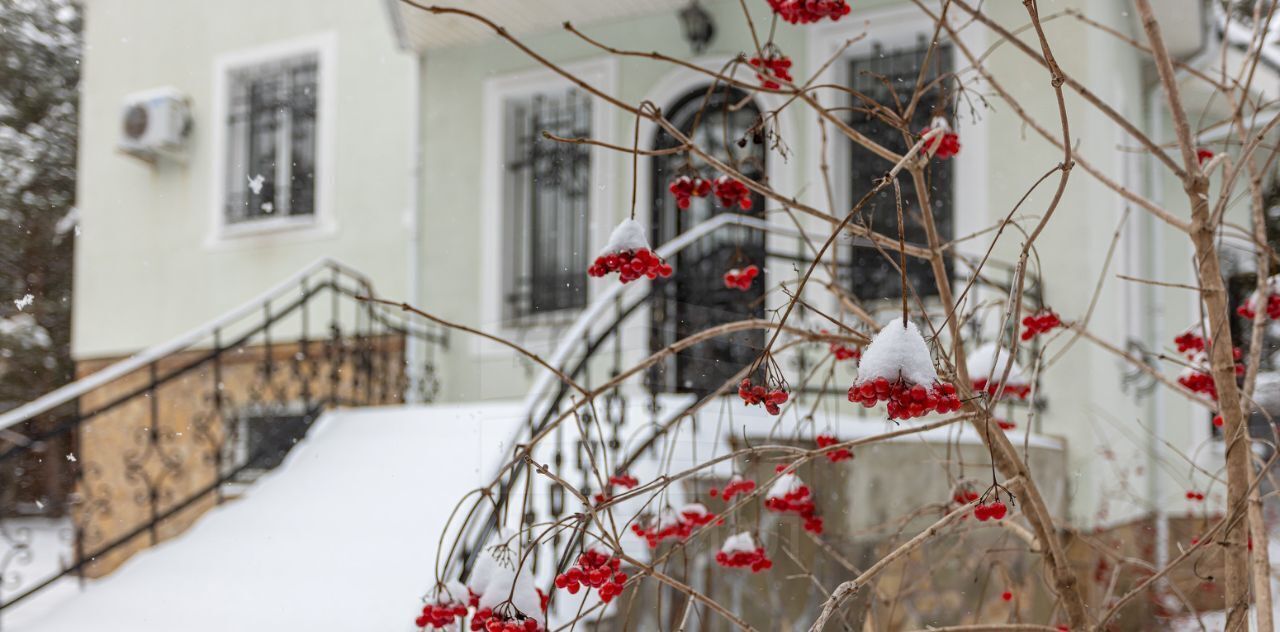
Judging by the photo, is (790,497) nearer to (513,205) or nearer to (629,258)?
(629,258)

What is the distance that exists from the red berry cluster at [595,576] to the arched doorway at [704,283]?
1.74 meters

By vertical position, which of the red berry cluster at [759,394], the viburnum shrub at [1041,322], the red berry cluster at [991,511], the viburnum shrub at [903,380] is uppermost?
the viburnum shrub at [1041,322]

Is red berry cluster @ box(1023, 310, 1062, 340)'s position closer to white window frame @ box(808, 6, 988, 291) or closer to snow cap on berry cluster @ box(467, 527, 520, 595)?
snow cap on berry cluster @ box(467, 527, 520, 595)

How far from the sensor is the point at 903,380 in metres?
1.03

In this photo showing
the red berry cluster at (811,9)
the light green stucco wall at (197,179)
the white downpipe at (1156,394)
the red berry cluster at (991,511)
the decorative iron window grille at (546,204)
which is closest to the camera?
the red berry cluster at (991,511)

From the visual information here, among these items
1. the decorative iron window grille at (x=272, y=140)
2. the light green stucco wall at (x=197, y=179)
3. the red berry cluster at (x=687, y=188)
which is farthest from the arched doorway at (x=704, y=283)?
the decorative iron window grille at (x=272, y=140)

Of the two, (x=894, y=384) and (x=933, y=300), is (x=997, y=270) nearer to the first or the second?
(x=933, y=300)

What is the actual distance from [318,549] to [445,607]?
2021 mm

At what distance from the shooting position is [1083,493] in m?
3.70

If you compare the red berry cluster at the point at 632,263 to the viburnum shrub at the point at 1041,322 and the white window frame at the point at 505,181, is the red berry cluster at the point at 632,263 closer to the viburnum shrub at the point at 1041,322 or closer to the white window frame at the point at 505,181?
the viburnum shrub at the point at 1041,322

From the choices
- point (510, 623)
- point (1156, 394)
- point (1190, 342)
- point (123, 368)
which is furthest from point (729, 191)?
point (1156, 394)

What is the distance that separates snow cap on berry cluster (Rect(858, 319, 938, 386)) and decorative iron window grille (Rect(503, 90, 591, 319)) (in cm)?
349

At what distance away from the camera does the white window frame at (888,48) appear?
138 inches

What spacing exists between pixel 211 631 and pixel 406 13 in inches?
116
